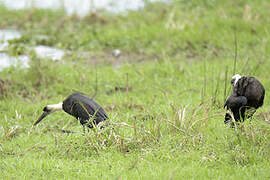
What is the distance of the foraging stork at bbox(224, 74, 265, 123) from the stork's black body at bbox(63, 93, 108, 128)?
144 cm

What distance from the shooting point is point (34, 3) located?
11008mm

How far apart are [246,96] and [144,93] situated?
2.52m

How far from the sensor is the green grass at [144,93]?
4.39 metres

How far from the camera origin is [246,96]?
4.71 m

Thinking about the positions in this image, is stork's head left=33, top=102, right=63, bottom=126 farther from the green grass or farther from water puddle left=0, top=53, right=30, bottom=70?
water puddle left=0, top=53, right=30, bottom=70

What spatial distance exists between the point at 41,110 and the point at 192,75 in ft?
8.28

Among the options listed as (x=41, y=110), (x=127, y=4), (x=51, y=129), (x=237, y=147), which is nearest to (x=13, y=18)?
(x=127, y=4)

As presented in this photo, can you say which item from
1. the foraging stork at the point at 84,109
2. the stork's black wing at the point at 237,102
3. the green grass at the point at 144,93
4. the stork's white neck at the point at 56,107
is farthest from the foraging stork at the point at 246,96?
the stork's white neck at the point at 56,107

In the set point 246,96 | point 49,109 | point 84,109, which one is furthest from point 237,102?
point 49,109

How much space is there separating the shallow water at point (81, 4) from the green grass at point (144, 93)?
13.7 inches

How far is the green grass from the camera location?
14.4ft

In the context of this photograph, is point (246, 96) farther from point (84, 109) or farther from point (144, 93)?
point (144, 93)

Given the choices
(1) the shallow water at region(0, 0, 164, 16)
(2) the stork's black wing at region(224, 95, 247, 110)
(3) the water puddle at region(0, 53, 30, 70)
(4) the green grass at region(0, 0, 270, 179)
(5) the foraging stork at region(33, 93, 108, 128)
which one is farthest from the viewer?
(1) the shallow water at region(0, 0, 164, 16)

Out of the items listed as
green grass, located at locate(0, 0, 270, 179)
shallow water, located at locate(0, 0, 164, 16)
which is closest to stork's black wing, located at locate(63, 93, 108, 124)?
green grass, located at locate(0, 0, 270, 179)
